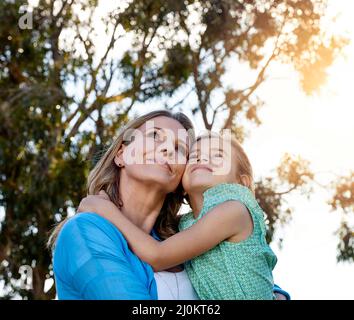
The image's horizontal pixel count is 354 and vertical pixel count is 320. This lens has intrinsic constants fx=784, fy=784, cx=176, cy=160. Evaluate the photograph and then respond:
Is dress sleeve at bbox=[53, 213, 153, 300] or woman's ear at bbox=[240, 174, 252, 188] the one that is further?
woman's ear at bbox=[240, 174, 252, 188]

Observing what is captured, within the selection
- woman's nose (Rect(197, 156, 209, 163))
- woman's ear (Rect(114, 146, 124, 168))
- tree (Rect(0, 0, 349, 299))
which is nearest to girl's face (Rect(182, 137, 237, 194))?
woman's nose (Rect(197, 156, 209, 163))

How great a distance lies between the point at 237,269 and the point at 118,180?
0.61m

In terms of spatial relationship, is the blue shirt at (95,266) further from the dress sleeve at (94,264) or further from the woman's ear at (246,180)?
the woman's ear at (246,180)

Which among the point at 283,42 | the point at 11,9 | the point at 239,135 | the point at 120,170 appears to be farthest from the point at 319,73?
the point at 120,170

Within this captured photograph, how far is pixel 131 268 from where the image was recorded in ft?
7.74

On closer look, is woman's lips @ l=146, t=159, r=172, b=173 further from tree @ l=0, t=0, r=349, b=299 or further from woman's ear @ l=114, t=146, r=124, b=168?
tree @ l=0, t=0, r=349, b=299

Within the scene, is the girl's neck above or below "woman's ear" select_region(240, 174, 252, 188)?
below

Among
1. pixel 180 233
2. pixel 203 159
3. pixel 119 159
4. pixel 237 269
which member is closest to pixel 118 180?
pixel 119 159

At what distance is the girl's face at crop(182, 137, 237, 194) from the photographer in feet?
9.37

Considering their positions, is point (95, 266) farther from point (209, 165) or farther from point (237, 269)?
point (209, 165)

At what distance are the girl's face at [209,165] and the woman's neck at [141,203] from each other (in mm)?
129

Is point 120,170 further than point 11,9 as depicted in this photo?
No
